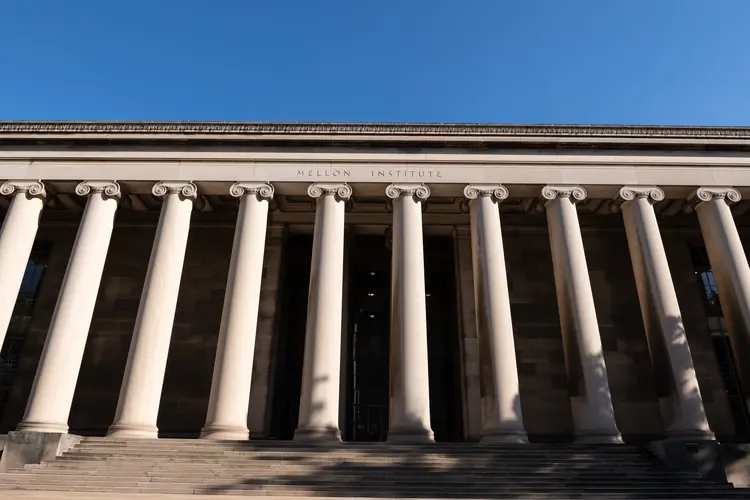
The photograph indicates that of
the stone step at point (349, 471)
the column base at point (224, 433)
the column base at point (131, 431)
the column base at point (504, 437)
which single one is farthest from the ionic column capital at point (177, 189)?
the column base at point (504, 437)

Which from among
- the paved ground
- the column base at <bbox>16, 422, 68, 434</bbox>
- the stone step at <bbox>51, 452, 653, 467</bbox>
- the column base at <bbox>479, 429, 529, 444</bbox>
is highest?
the column base at <bbox>16, 422, 68, 434</bbox>

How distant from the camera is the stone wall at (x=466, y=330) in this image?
101ft

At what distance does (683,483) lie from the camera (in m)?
19.7

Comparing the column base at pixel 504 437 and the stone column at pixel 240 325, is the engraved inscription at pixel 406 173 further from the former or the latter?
the column base at pixel 504 437

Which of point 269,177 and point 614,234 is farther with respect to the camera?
point 614,234

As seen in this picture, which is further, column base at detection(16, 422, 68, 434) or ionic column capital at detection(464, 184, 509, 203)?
ionic column capital at detection(464, 184, 509, 203)

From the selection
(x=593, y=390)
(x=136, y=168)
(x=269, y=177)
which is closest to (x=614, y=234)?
(x=593, y=390)

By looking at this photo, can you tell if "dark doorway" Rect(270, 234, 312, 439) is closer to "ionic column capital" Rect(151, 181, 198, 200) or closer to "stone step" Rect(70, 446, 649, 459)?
"ionic column capital" Rect(151, 181, 198, 200)

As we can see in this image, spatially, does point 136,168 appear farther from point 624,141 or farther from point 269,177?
point 624,141

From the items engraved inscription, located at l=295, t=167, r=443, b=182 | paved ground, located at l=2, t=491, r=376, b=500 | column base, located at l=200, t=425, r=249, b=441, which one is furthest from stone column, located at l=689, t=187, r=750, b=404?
column base, located at l=200, t=425, r=249, b=441

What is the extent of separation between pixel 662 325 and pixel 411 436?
13934 millimetres

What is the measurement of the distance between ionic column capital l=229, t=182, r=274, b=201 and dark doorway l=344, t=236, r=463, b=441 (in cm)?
827

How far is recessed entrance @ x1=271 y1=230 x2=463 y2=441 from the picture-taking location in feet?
108

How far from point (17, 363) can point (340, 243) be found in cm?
2228
